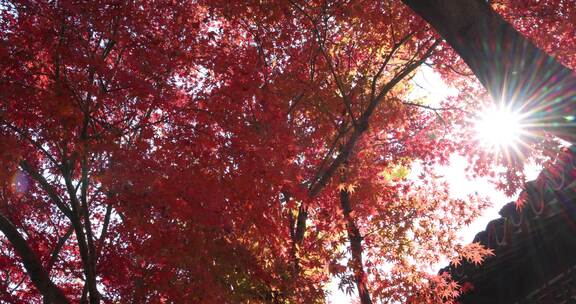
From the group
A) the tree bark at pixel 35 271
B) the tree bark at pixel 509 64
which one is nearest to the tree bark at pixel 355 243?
the tree bark at pixel 35 271

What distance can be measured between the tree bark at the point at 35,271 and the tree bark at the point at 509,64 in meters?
6.16

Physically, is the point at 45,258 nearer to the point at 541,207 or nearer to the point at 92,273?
the point at 92,273

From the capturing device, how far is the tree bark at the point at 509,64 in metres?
2.72

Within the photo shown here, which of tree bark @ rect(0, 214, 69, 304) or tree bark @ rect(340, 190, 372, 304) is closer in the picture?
tree bark @ rect(0, 214, 69, 304)

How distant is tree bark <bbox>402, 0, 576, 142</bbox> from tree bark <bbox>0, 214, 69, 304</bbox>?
6.16 metres

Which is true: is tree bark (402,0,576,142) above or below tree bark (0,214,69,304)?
below

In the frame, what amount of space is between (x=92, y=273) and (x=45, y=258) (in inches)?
201

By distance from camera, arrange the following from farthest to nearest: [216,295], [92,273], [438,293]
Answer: [438,293], [92,273], [216,295]

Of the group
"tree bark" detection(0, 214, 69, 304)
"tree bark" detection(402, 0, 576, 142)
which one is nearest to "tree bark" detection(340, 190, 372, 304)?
"tree bark" detection(0, 214, 69, 304)

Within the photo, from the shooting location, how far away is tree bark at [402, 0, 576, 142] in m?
2.72

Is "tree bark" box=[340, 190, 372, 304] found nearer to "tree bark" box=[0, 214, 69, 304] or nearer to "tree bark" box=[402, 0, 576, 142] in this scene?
"tree bark" box=[0, 214, 69, 304]

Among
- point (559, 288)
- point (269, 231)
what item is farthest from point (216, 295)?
point (559, 288)

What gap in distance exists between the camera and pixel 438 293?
9.27 m

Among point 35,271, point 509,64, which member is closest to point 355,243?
point 35,271
